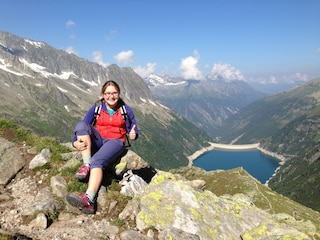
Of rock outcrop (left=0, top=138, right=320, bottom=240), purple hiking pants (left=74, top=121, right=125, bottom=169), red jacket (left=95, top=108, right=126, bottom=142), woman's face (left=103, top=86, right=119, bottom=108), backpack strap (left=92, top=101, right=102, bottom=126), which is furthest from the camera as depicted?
red jacket (left=95, top=108, right=126, bottom=142)

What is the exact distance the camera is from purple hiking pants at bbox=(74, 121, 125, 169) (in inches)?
561

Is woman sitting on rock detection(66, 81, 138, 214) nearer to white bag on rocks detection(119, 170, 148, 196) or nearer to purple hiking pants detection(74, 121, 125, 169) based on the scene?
purple hiking pants detection(74, 121, 125, 169)

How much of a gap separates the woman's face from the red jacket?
676 millimetres

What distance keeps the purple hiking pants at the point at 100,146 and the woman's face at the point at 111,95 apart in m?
1.71

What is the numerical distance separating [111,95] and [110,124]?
5.73ft

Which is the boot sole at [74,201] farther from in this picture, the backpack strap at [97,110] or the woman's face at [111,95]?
the woman's face at [111,95]

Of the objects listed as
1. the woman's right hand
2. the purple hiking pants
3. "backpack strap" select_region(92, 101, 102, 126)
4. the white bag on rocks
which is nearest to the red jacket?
"backpack strap" select_region(92, 101, 102, 126)

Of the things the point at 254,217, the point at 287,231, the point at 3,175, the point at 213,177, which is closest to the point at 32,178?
the point at 3,175

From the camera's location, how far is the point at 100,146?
16047 millimetres

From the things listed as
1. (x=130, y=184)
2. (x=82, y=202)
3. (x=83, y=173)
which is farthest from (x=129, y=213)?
(x=83, y=173)

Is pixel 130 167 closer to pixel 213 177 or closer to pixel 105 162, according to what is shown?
pixel 105 162

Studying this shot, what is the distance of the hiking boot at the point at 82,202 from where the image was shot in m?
12.7

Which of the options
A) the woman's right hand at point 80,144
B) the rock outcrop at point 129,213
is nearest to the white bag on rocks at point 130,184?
the rock outcrop at point 129,213

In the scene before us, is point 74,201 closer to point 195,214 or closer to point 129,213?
point 129,213
